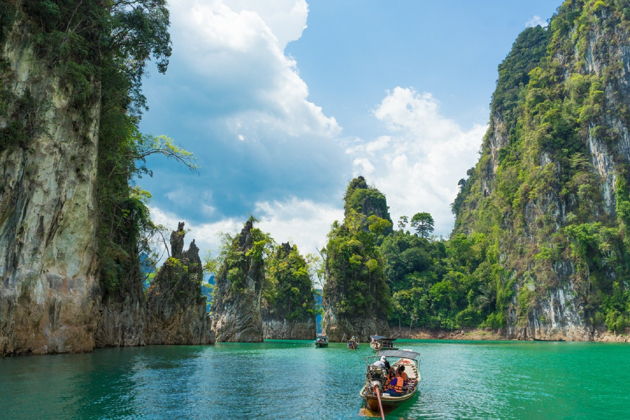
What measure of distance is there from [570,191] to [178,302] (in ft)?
216

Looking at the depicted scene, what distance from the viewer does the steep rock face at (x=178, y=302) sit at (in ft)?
167

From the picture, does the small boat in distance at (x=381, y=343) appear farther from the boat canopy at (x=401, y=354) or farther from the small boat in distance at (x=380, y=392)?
the small boat in distance at (x=380, y=392)

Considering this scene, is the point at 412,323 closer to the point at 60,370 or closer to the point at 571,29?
the point at 571,29

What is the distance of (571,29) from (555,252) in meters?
48.6

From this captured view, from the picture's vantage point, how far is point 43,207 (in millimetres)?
26750

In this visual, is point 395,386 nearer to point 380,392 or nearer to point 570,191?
point 380,392

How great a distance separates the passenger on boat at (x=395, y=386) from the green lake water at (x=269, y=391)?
2.11ft

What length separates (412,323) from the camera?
9494cm

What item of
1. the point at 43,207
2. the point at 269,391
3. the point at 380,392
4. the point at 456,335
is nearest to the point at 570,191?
the point at 456,335

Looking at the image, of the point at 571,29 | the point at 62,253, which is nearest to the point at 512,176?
the point at 571,29

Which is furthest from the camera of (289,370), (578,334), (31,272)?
(578,334)

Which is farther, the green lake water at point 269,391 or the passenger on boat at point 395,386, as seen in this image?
the passenger on boat at point 395,386

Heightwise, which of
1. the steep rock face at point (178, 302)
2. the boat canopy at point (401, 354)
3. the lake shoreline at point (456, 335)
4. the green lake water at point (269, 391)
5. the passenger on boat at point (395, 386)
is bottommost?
the lake shoreline at point (456, 335)

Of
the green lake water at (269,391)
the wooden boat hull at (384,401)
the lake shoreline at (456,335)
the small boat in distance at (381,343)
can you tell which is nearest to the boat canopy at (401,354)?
the green lake water at (269,391)
